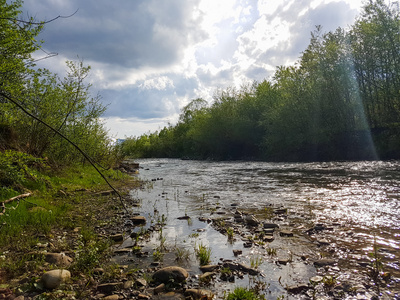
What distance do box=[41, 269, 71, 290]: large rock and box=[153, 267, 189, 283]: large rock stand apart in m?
1.46

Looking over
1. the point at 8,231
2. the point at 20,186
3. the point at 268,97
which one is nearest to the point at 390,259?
the point at 8,231

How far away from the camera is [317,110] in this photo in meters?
36.4

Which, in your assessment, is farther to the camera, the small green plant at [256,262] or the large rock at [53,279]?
the small green plant at [256,262]

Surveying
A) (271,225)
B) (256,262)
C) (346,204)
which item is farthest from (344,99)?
(256,262)

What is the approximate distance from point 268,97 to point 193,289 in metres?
49.8

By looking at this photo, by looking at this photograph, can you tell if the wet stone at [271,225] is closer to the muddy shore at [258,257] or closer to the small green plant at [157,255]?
the muddy shore at [258,257]

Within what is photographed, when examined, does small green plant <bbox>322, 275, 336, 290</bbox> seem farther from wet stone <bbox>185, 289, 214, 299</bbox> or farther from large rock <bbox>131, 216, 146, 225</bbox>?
large rock <bbox>131, 216, 146, 225</bbox>

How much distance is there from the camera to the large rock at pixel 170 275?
4.64 m

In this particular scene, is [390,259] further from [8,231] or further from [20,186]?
[20,186]

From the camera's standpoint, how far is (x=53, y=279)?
4.22 m

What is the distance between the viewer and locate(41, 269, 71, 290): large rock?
4184mm

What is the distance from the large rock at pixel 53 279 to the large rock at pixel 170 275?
146 centimetres

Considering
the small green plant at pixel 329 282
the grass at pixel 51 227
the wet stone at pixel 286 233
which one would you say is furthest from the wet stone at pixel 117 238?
the small green plant at pixel 329 282

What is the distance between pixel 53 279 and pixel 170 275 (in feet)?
6.00
